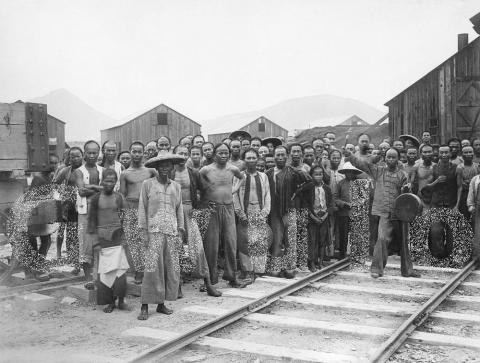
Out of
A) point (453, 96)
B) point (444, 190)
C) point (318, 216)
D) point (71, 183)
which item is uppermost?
point (453, 96)

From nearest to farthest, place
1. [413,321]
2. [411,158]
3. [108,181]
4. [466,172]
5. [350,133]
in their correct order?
1. [413,321]
2. [108,181]
3. [466,172]
4. [411,158]
5. [350,133]

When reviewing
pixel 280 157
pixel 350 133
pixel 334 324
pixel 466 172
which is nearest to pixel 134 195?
pixel 280 157

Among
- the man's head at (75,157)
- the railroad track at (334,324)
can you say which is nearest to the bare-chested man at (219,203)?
the railroad track at (334,324)

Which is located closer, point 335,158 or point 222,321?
point 222,321

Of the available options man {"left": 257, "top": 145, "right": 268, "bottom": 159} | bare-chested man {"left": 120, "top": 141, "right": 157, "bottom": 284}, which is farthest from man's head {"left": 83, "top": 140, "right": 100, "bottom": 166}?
man {"left": 257, "top": 145, "right": 268, "bottom": 159}

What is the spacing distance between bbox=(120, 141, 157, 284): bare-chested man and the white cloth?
0.78 m

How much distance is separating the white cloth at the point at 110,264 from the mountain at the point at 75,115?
135 meters

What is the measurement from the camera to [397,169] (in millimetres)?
8273

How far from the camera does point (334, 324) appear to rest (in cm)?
566

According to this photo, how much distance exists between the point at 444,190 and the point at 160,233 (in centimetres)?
515

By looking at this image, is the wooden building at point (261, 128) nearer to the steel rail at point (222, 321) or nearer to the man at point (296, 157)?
the man at point (296, 157)

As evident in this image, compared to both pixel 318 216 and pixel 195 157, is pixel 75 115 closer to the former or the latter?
pixel 195 157

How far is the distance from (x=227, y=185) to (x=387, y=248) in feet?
9.23

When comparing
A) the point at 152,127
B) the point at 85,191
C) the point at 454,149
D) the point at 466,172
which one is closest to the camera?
the point at 85,191
